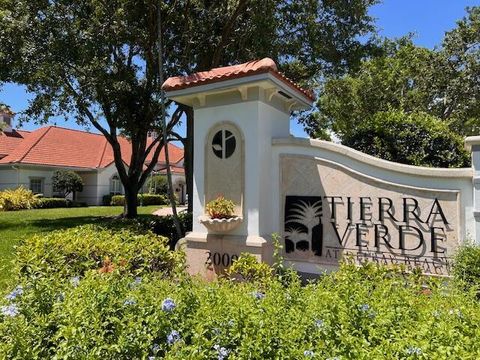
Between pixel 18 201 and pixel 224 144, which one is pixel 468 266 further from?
pixel 18 201

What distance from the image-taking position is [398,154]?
26.1 feet

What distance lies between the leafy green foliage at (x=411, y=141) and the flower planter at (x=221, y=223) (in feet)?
12.1

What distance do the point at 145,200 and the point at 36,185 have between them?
7989mm

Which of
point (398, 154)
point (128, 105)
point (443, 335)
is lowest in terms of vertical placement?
point (443, 335)

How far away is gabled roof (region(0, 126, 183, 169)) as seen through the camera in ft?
92.8

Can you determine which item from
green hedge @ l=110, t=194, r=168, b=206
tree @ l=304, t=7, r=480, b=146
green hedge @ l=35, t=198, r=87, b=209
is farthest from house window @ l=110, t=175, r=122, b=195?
tree @ l=304, t=7, r=480, b=146

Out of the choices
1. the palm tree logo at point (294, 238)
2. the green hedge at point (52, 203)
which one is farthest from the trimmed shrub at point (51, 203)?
the palm tree logo at point (294, 238)

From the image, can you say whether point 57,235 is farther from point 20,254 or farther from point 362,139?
point 362,139

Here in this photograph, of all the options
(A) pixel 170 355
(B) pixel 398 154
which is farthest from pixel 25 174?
(A) pixel 170 355

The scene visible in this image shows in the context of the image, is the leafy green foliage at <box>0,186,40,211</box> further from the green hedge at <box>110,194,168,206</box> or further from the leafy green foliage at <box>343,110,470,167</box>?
the leafy green foliage at <box>343,110,470,167</box>

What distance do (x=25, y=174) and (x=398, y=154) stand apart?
2712 cm

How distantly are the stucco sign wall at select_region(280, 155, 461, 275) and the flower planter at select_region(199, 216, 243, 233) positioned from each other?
0.86m

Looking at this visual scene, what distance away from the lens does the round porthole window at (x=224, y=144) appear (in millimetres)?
6672

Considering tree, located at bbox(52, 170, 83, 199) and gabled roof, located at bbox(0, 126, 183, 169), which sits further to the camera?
gabled roof, located at bbox(0, 126, 183, 169)
